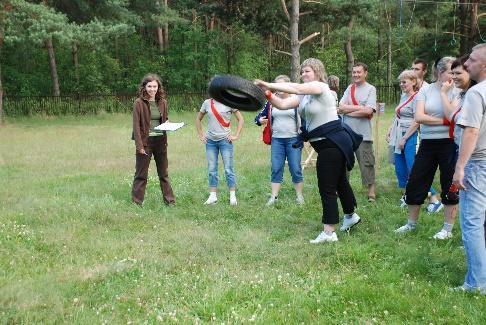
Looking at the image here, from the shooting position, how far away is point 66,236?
5863 millimetres

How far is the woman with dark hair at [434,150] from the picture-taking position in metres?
5.56

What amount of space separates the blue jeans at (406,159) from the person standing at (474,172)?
2.82 metres

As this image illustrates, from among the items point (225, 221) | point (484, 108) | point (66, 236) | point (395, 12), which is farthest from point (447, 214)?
point (395, 12)

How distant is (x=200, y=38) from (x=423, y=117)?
34423 millimetres

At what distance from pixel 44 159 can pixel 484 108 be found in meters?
11.0

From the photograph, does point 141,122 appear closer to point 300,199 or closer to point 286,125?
point 286,125

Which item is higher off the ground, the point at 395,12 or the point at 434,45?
the point at 395,12

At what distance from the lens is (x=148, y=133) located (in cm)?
738

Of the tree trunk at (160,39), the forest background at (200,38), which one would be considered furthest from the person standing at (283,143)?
the tree trunk at (160,39)

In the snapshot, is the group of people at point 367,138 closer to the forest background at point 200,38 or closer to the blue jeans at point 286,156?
the blue jeans at point 286,156

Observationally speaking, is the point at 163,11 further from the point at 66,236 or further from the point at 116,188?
the point at 66,236

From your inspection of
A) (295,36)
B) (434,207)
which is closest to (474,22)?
(295,36)

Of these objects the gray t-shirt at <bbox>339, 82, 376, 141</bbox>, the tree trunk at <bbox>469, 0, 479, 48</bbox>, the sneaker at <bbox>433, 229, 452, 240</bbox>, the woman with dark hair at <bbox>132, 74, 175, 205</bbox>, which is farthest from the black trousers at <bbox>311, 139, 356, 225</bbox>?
the tree trunk at <bbox>469, 0, 479, 48</bbox>

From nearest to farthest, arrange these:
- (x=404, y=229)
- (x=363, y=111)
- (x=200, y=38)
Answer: (x=404, y=229) < (x=363, y=111) < (x=200, y=38)
